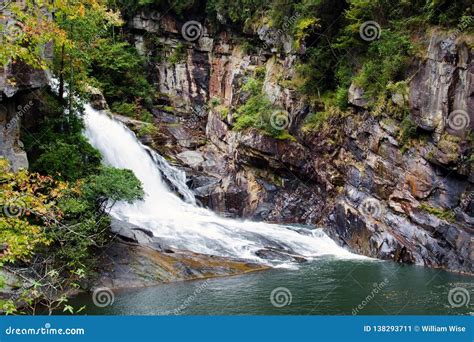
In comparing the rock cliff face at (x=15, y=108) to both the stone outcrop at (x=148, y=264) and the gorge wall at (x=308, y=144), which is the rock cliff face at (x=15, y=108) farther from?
the stone outcrop at (x=148, y=264)

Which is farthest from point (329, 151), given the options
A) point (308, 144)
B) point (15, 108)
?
point (15, 108)

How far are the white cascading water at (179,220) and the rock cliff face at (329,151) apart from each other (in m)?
1.36

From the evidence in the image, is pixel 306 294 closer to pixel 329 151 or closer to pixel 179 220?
pixel 179 220

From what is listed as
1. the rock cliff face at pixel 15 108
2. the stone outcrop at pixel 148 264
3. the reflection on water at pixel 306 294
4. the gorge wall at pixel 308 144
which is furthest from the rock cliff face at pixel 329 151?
the rock cliff face at pixel 15 108

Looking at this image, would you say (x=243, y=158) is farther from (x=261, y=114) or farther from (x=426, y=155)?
(x=426, y=155)

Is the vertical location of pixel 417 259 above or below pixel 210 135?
below

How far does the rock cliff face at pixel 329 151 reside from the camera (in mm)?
17859

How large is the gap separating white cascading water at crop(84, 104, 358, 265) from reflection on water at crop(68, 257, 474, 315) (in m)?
2.80

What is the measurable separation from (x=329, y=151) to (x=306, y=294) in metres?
11.3

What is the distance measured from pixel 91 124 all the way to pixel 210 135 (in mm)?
8322

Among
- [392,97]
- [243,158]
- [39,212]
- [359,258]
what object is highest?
[392,97]

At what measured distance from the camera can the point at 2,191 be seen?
217 inches

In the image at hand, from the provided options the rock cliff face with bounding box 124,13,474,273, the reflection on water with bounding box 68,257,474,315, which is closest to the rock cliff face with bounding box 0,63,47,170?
the reflection on water with bounding box 68,257,474,315

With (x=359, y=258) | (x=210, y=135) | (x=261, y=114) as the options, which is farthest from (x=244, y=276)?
(x=210, y=135)
